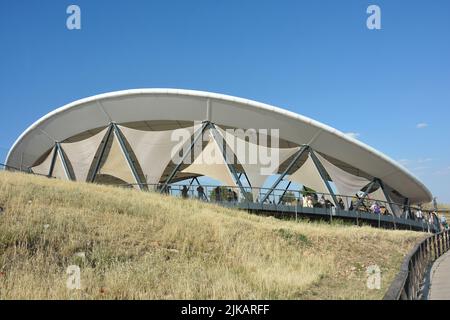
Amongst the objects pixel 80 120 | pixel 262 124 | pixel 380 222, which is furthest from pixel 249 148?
pixel 80 120

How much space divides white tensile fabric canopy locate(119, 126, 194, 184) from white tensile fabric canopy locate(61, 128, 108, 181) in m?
2.67

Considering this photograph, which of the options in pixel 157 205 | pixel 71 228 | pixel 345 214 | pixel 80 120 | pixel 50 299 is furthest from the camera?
pixel 80 120

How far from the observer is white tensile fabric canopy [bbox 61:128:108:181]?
29.2 metres

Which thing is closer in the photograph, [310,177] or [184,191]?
[184,191]

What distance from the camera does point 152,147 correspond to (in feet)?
89.4

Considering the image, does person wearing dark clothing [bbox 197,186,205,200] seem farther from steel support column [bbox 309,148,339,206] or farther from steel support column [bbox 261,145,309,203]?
steel support column [bbox 309,148,339,206]

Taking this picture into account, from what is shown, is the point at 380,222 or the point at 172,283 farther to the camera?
the point at 380,222

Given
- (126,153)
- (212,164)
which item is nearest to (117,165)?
(126,153)

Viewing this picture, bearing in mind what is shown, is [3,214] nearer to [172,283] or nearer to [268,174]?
[172,283]

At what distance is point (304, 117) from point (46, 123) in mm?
18893

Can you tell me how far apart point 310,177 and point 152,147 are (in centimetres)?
1023

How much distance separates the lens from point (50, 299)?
6.36 m

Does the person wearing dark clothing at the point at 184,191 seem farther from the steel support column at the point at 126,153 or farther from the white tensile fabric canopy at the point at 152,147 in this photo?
the white tensile fabric canopy at the point at 152,147

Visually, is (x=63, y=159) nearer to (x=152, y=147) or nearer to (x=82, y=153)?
(x=82, y=153)
